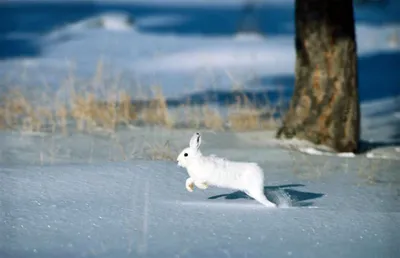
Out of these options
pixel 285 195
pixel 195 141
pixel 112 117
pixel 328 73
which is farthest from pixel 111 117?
pixel 195 141

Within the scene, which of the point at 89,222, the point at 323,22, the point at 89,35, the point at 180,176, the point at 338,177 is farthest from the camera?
the point at 89,35

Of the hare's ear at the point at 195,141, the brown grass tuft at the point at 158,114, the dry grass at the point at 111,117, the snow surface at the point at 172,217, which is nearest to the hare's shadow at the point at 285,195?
the snow surface at the point at 172,217

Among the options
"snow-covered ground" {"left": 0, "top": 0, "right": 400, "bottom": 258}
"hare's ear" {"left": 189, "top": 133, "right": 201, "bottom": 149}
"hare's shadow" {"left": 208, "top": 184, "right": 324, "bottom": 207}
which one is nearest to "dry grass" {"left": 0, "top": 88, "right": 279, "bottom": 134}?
"snow-covered ground" {"left": 0, "top": 0, "right": 400, "bottom": 258}

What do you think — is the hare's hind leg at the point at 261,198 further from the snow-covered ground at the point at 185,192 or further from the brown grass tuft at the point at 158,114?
the brown grass tuft at the point at 158,114

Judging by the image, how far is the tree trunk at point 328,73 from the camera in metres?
6.93

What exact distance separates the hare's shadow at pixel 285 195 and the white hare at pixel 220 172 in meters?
0.36

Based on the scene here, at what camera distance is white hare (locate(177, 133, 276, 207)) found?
4.45m

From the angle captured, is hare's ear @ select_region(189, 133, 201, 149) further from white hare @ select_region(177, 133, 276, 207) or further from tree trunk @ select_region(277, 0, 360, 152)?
tree trunk @ select_region(277, 0, 360, 152)

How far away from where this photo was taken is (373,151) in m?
7.25

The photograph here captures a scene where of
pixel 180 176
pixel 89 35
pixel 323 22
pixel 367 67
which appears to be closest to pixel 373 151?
pixel 323 22

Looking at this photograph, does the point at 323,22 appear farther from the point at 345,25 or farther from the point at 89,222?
the point at 89,222

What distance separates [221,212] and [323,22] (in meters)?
2.86

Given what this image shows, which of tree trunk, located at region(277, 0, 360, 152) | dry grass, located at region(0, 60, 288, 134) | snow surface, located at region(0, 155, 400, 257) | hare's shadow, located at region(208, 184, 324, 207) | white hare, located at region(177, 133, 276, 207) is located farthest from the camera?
dry grass, located at region(0, 60, 288, 134)

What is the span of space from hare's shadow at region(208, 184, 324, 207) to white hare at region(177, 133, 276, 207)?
0.36 meters
